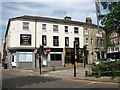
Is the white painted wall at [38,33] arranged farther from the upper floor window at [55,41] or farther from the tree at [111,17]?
the tree at [111,17]

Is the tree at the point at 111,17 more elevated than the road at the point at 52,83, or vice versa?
the tree at the point at 111,17

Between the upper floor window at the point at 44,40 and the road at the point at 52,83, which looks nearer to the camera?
the road at the point at 52,83

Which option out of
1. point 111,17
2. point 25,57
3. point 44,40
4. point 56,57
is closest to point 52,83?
point 111,17

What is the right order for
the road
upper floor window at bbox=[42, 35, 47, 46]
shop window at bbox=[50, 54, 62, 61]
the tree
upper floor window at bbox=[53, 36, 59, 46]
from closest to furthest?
the tree
the road
upper floor window at bbox=[42, 35, 47, 46]
shop window at bbox=[50, 54, 62, 61]
upper floor window at bbox=[53, 36, 59, 46]

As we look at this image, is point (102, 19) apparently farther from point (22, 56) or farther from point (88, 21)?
point (88, 21)

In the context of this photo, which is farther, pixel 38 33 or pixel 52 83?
pixel 38 33

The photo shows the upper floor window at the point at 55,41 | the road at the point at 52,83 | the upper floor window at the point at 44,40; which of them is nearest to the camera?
the road at the point at 52,83

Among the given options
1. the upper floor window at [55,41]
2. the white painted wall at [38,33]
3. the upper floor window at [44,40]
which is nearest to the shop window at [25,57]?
the white painted wall at [38,33]

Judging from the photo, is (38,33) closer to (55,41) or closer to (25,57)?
(55,41)

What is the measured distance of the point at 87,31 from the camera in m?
56.9

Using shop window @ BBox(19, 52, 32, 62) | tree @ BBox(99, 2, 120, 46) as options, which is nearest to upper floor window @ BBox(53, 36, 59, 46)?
shop window @ BBox(19, 52, 32, 62)

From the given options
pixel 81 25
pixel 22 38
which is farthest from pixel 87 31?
pixel 22 38

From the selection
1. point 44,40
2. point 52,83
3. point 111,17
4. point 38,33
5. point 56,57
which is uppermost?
point 38,33

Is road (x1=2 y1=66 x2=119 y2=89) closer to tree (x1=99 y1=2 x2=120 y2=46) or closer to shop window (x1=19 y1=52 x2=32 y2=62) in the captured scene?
tree (x1=99 y1=2 x2=120 y2=46)
